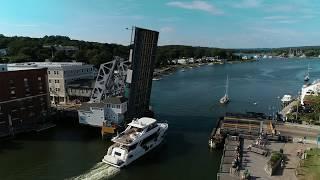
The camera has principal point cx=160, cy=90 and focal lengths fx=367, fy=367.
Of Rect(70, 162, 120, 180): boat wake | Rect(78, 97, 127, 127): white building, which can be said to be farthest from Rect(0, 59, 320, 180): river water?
Rect(78, 97, 127, 127): white building

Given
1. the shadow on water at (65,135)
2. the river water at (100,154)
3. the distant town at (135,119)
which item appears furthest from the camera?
the shadow on water at (65,135)

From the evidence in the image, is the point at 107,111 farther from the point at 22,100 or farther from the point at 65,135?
the point at 22,100

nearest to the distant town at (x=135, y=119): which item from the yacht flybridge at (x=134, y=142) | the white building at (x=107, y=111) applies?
the yacht flybridge at (x=134, y=142)

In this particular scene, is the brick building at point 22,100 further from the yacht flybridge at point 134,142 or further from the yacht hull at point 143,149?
the yacht hull at point 143,149

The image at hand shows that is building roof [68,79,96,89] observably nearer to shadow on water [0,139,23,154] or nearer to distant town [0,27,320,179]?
distant town [0,27,320,179]

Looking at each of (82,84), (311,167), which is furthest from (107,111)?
(311,167)
